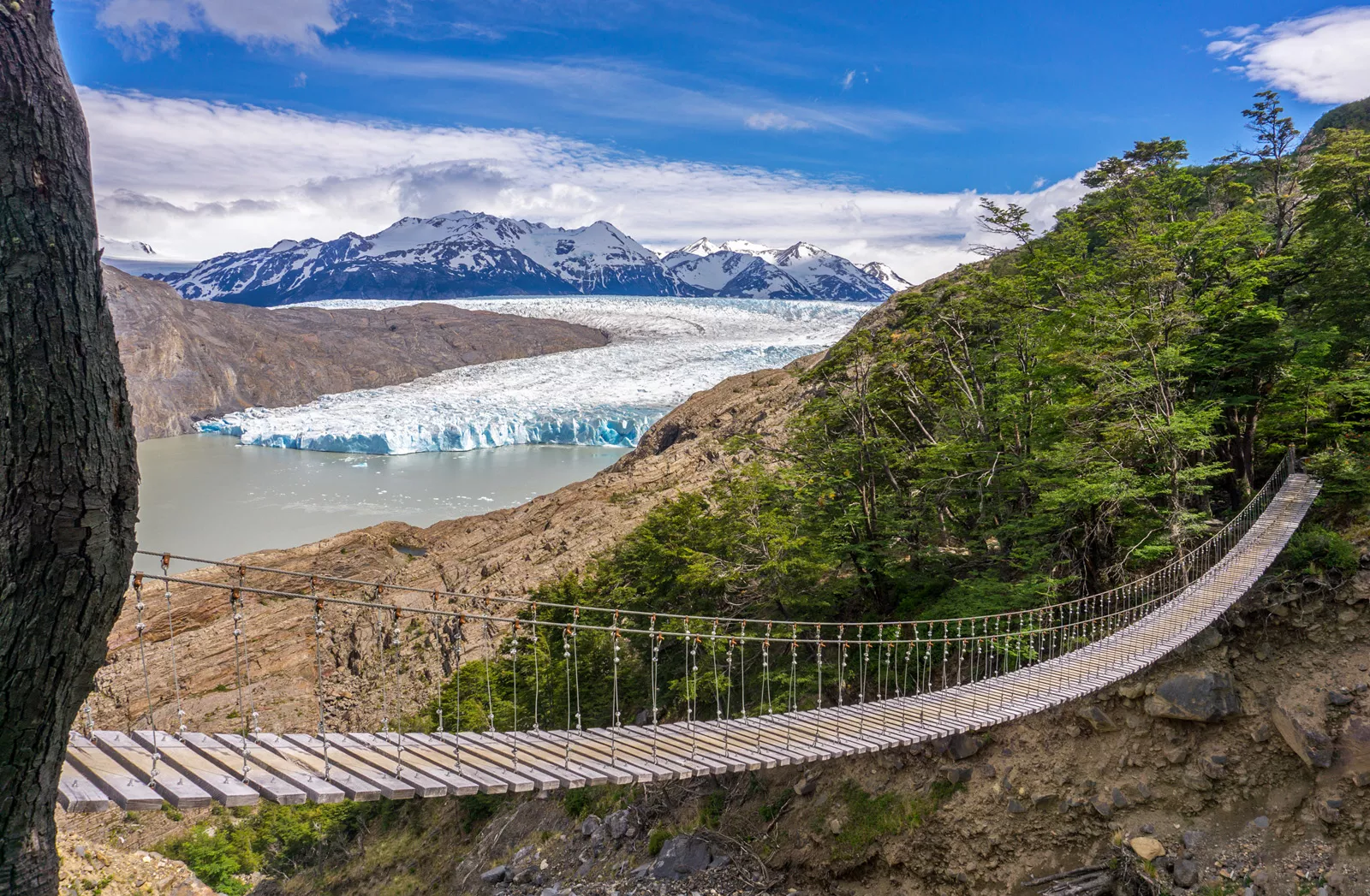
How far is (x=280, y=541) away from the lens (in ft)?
87.0

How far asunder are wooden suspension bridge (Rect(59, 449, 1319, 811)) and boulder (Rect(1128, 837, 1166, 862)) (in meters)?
1.19

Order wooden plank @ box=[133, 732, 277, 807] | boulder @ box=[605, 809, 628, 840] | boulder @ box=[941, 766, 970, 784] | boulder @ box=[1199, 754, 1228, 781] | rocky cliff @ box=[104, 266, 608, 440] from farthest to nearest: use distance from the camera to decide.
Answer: rocky cliff @ box=[104, 266, 608, 440], boulder @ box=[605, 809, 628, 840], boulder @ box=[941, 766, 970, 784], boulder @ box=[1199, 754, 1228, 781], wooden plank @ box=[133, 732, 277, 807]

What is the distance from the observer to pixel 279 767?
4.09 metres

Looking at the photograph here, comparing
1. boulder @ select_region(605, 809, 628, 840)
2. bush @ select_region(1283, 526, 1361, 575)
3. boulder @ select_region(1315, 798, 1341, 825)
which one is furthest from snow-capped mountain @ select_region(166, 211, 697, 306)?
boulder @ select_region(1315, 798, 1341, 825)

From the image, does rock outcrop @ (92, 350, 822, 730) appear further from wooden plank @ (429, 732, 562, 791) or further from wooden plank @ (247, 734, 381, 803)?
wooden plank @ (247, 734, 381, 803)

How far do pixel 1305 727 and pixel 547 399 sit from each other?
3461cm

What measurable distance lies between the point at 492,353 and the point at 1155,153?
4623 cm

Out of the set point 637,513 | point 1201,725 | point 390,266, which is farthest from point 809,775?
point 390,266

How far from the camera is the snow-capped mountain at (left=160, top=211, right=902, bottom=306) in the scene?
135625mm

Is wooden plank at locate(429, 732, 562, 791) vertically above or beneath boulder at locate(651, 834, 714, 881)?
above

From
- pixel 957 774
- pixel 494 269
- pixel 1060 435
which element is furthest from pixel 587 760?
pixel 494 269

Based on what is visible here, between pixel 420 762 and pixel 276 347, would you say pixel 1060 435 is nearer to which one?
pixel 420 762

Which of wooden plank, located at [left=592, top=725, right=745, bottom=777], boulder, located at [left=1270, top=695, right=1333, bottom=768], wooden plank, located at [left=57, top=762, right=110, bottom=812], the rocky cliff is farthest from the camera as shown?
the rocky cliff

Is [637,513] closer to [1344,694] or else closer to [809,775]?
[809,775]
